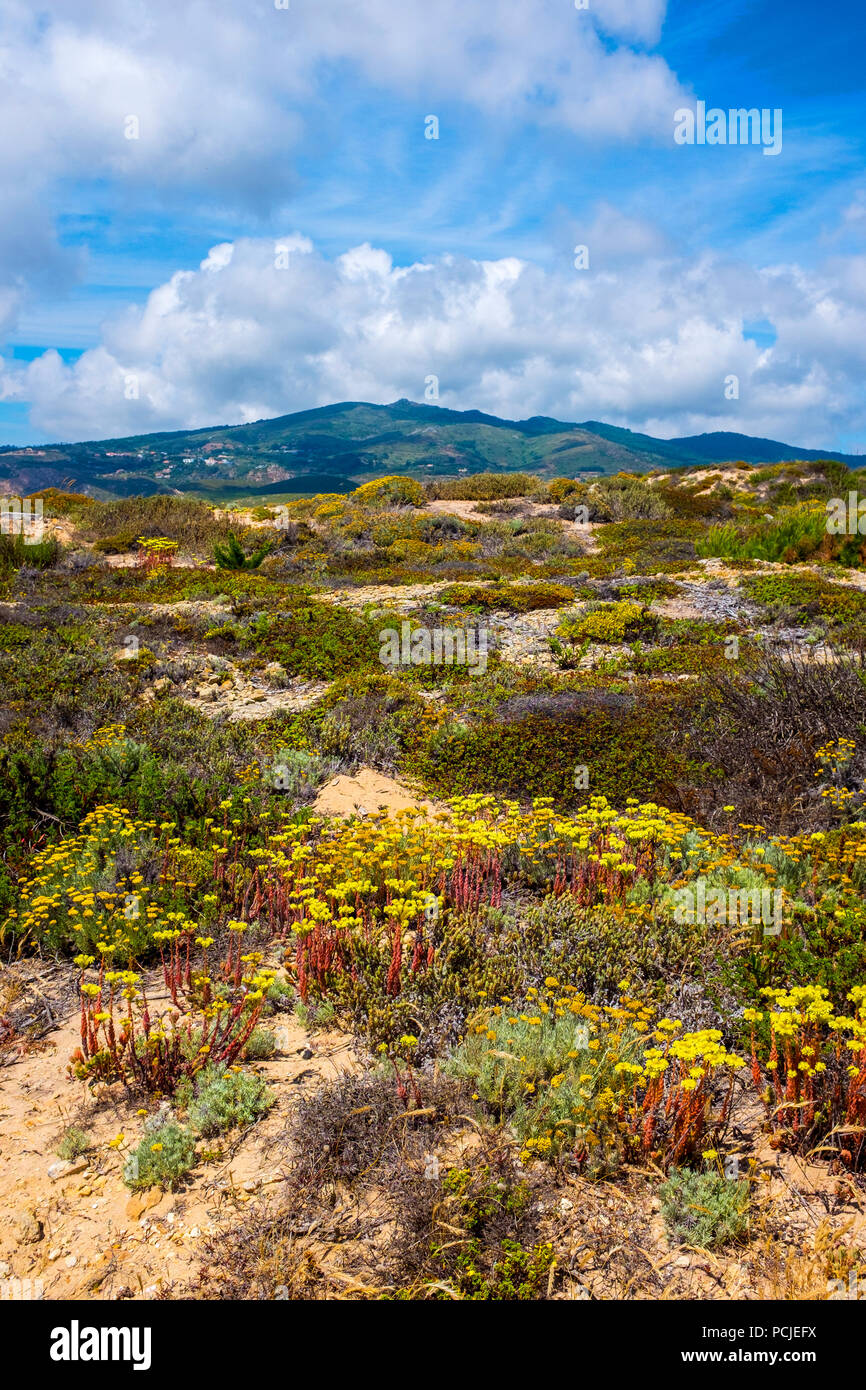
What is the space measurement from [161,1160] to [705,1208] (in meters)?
2.08

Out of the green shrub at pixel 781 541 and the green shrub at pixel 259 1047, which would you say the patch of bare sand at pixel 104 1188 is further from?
the green shrub at pixel 781 541

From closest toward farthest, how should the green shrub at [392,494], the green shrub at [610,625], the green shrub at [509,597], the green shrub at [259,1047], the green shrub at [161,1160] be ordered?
1. the green shrub at [161,1160]
2. the green shrub at [259,1047]
3. the green shrub at [610,625]
4. the green shrub at [509,597]
5. the green shrub at [392,494]

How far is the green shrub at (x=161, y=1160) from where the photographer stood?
9.60ft

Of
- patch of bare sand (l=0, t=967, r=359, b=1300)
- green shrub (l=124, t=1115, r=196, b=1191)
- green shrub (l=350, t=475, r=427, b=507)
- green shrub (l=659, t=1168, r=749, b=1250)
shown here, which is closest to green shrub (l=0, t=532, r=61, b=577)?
green shrub (l=350, t=475, r=427, b=507)

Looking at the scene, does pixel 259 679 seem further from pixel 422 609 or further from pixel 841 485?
pixel 841 485

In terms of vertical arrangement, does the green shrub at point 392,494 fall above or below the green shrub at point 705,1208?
above

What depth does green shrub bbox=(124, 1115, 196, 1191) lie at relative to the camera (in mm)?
2926

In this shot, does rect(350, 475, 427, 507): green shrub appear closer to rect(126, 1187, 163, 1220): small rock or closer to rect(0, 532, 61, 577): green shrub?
rect(0, 532, 61, 577): green shrub

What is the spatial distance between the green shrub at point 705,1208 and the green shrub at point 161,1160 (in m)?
1.88

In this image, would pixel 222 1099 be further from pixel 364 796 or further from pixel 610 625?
pixel 610 625

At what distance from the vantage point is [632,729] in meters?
8.37

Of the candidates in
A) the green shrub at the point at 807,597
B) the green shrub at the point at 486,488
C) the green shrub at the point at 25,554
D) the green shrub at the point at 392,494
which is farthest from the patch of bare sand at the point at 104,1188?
the green shrub at the point at 486,488

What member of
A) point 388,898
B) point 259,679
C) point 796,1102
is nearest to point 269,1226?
point 796,1102
